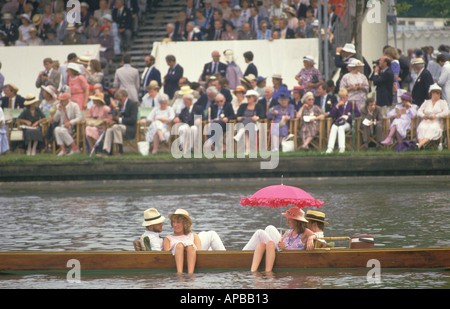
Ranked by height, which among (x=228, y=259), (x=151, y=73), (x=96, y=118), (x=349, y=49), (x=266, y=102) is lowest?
(x=228, y=259)

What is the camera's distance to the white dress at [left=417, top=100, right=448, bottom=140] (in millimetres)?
21984

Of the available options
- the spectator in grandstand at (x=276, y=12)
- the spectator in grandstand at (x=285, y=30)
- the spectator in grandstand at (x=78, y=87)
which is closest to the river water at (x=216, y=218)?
the spectator in grandstand at (x=78, y=87)

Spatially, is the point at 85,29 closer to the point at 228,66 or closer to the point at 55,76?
the point at 55,76

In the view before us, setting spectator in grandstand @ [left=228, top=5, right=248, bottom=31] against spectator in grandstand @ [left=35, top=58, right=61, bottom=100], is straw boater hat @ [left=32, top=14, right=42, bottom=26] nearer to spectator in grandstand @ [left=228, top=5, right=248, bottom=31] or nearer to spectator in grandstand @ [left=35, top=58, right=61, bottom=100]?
spectator in grandstand @ [left=35, top=58, right=61, bottom=100]

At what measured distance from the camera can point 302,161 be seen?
2145cm

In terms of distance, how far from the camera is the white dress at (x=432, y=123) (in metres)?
22.0

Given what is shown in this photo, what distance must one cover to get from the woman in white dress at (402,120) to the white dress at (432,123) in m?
0.25

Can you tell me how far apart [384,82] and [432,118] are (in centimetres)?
174

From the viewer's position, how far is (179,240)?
12344 millimetres

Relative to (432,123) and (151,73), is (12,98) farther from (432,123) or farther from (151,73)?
(432,123)

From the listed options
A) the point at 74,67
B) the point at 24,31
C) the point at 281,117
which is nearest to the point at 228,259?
the point at 281,117

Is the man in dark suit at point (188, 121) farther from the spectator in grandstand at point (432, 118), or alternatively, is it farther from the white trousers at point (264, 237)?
the white trousers at point (264, 237)

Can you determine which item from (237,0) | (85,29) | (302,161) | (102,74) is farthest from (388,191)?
(85,29)
